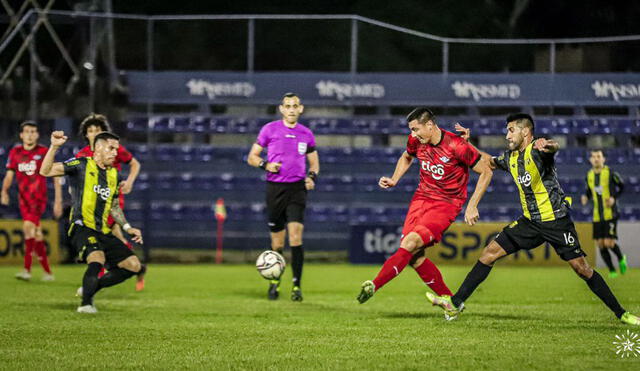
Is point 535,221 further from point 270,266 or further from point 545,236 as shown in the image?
point 270,266

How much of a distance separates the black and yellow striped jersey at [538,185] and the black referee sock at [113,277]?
4091 mm

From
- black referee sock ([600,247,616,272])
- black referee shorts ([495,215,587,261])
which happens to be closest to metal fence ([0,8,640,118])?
black referee sock ([600,247,616,272])

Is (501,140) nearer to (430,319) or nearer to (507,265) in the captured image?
(507,265)

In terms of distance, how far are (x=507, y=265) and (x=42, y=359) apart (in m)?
13.3

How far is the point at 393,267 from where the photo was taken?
901 cm

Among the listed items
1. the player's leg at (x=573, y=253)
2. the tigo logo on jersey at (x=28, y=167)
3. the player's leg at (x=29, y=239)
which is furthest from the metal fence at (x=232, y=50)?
the player's leg at (x=573, y=253)

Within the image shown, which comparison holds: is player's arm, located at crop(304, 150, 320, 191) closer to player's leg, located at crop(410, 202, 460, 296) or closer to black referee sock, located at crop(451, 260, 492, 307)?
player's leg, located at crop(410, 202, 460, 296)

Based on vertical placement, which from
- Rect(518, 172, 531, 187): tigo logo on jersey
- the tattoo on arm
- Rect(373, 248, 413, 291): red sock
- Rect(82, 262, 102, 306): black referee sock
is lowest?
Rect(82, 262, 102, 306): black referee sock

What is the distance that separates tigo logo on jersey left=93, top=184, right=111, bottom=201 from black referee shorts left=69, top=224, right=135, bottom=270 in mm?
363

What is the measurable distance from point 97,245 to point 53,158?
1.00 meters

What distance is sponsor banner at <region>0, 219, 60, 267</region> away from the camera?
59.6ft

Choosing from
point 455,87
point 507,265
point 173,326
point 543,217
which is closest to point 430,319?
point 543,217

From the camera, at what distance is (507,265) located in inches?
744

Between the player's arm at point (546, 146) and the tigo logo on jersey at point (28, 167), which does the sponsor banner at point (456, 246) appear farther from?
the player's arm at point (546, 146)
